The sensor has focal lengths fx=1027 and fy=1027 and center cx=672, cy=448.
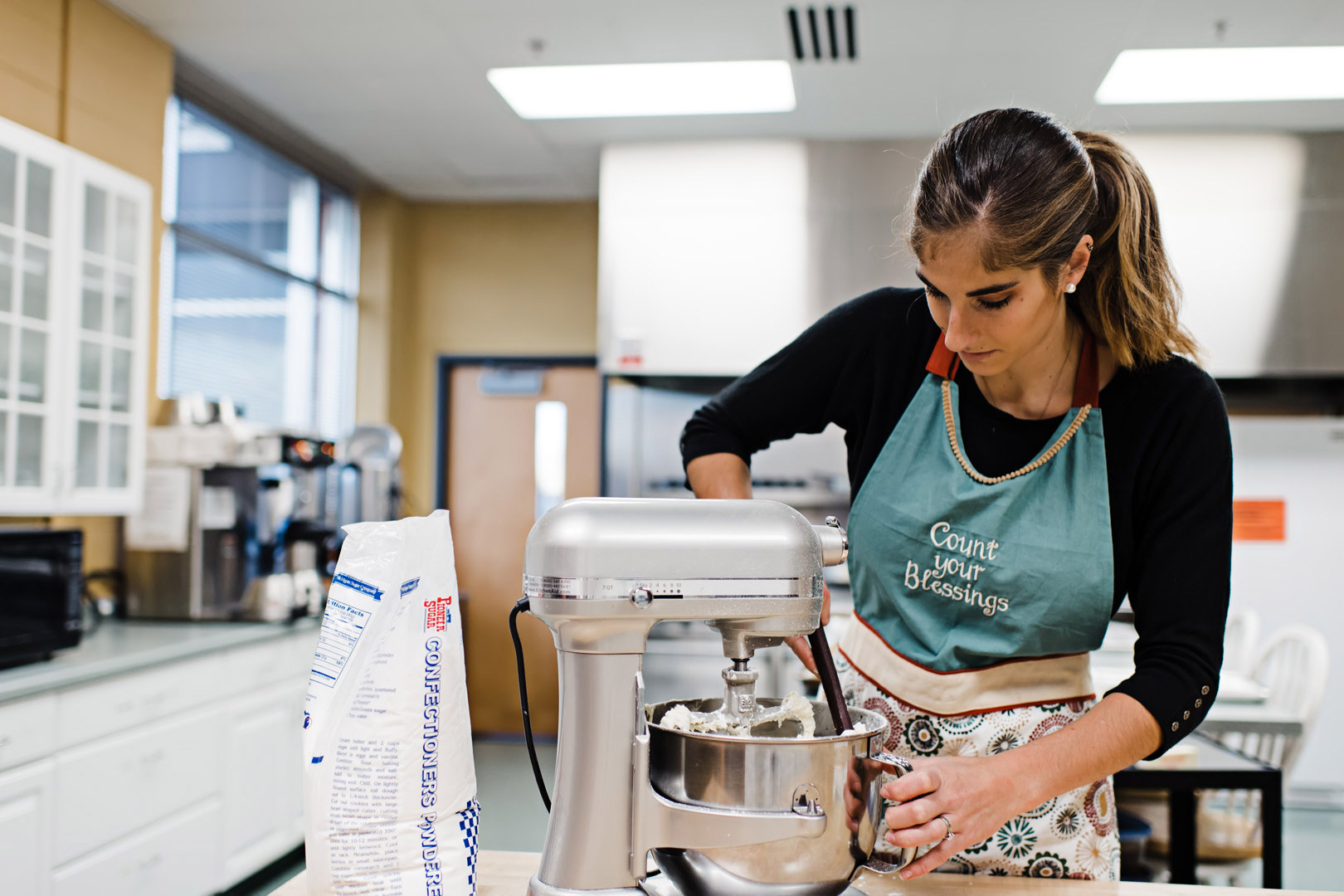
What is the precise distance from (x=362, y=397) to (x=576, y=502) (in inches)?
177

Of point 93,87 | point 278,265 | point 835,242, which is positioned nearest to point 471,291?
point 278,265

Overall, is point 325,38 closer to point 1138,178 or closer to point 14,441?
point 14,441

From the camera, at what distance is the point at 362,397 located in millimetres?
4977

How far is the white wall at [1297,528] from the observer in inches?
163

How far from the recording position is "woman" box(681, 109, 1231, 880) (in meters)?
0.91

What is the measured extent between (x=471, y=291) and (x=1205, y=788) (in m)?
4.12

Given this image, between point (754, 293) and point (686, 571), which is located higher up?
point (754, 293)

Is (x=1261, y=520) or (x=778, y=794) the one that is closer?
(x=778, y=794)

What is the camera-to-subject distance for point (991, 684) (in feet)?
3.46

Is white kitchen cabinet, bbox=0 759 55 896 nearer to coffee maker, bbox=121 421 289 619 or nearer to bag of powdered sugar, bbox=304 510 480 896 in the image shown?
coffee maker, bbox=121 421 289 619

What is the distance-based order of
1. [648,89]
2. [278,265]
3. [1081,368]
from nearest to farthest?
[1081,368] < [648,89] < [278,265]

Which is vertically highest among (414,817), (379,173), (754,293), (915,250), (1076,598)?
(379,173)

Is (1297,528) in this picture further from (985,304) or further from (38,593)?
(38,593)

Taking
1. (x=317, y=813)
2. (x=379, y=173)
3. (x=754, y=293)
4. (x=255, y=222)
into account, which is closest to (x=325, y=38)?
(x=255, y=222)
